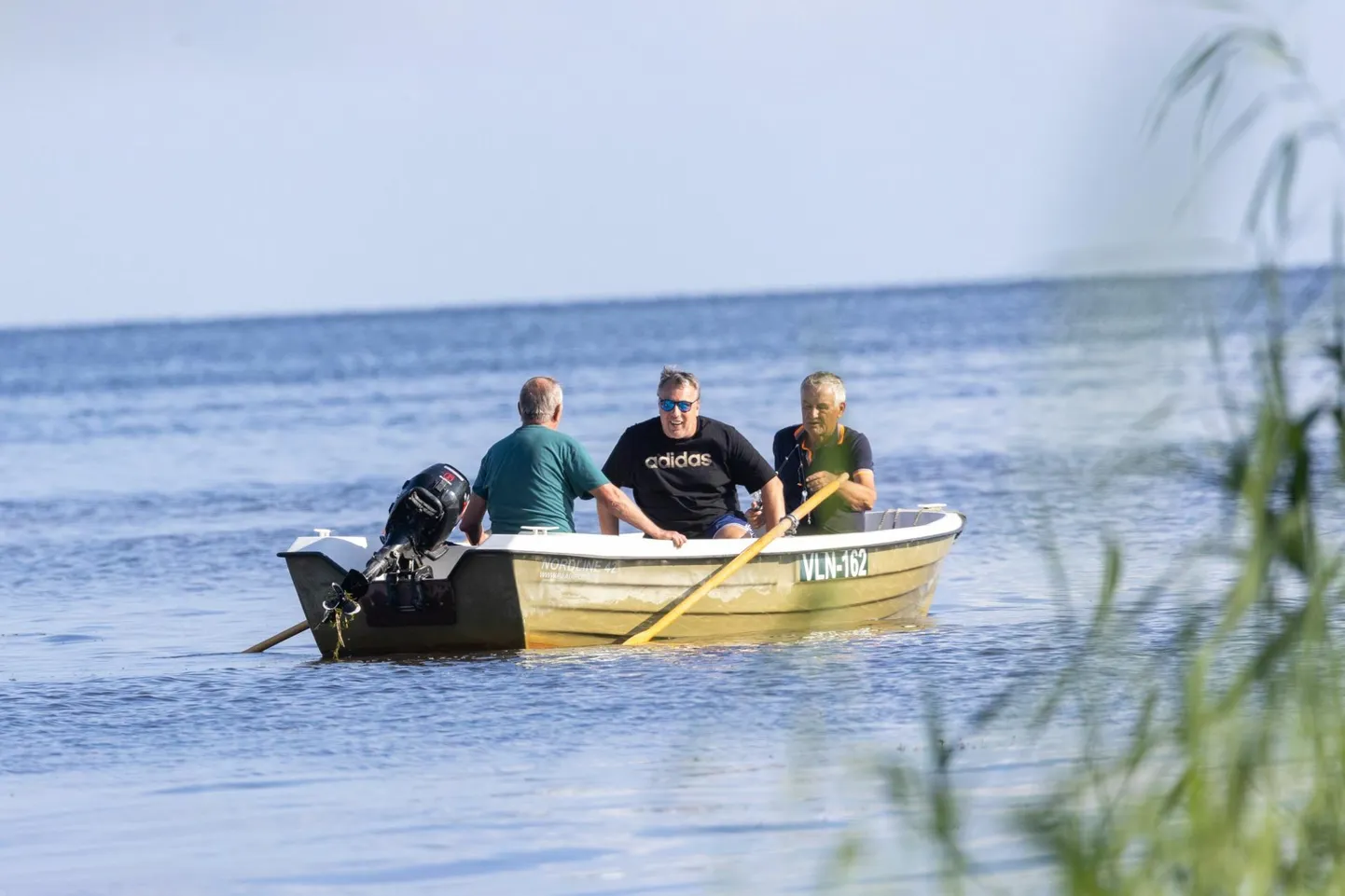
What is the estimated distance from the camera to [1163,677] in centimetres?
442

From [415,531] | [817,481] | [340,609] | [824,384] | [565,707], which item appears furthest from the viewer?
[817,481]

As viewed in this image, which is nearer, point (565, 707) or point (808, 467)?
point (565, 707)

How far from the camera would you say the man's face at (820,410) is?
9.97 metres

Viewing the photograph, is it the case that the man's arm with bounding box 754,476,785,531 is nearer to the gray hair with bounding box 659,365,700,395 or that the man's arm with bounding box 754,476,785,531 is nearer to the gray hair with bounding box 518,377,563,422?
the gray hair with bounding box 659,365,700,395

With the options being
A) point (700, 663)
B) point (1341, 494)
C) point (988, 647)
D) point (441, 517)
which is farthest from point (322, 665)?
point (1341, 494)

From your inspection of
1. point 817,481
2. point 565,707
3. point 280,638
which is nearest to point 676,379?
point 817,481

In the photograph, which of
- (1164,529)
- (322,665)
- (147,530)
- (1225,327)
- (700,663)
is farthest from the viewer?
(147,530)

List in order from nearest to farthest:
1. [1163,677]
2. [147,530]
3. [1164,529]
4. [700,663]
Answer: [1163,677] → [700,663] → [1164,529] → [147,530]

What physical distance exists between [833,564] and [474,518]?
6.15 ft

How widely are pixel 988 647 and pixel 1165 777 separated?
6.13m

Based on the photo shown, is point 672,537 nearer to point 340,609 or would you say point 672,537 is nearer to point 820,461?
point 820,461

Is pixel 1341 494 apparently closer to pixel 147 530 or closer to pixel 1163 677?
pixel 1163 677

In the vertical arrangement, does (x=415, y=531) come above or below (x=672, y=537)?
above

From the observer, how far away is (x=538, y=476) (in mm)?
9914
